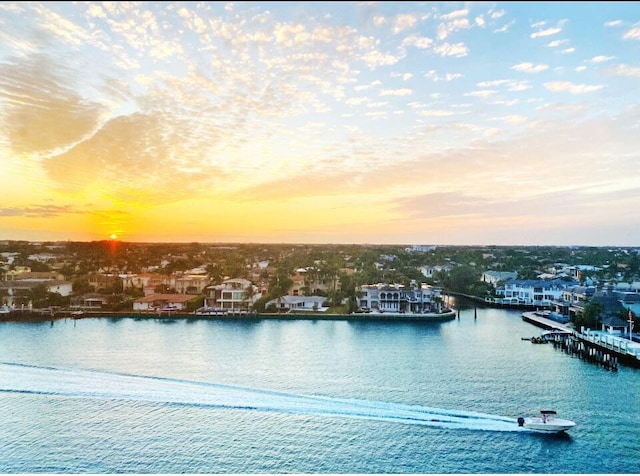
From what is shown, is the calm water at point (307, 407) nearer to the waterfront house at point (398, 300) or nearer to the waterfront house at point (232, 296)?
the waterfront house at point (398, 300)

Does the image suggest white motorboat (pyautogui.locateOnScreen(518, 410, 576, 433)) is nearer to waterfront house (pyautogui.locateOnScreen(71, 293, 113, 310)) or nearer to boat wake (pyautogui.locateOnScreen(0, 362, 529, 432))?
boat wake (pyautogui.locateOnScreen(0, 362, 529, 432))

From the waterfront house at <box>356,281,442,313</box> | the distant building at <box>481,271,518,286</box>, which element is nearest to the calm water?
the waterfront house at <box>356,281,442,313</box>

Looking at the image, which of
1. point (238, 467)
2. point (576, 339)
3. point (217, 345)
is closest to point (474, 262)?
point (576, 339)

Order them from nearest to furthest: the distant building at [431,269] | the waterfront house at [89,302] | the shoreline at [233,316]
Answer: the shoreline at [233,316]
the waterfront house at [89,302]
the distant building at [431,269]

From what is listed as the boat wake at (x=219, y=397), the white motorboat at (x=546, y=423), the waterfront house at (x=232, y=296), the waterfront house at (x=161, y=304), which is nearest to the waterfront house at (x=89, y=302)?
the waterfront house at (x=161, y=304)

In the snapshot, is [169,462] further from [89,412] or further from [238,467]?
[89,412]
